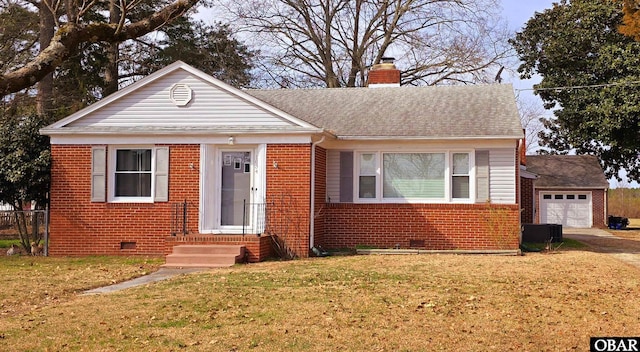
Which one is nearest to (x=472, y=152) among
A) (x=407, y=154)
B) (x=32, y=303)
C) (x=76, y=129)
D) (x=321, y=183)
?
(x=407, y=154)

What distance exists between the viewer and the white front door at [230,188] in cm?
1756

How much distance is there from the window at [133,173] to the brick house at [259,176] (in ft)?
0.08

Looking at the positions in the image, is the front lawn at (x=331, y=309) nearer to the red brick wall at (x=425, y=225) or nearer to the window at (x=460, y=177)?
the red brick wall at (x=425, y=225)

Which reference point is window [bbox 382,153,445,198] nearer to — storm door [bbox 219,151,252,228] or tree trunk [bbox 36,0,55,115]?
storm door [bbox 219,151,252,228]

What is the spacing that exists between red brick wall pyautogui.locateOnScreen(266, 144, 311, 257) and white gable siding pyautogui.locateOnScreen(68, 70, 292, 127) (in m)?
1.30

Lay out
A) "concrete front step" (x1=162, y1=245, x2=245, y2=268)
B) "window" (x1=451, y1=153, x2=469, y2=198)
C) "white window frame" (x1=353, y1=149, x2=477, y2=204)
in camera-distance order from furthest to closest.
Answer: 1. "window" (x1=451, y1=153, x2=469, y2=198)
2. "white window frame" (x1=353, y1=149, x2=477, y2=204)
3. "concrete front step" (x1=162, y1=245, x2=245, y2=268)

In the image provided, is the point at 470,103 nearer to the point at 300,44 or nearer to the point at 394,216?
the point at 394,216

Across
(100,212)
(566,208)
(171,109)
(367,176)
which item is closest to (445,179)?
(367,176)

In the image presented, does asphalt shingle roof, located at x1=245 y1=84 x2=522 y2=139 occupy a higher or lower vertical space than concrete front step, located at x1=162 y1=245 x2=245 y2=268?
higher

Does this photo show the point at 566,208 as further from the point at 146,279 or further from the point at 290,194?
the point at 146,279

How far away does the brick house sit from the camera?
17.4m

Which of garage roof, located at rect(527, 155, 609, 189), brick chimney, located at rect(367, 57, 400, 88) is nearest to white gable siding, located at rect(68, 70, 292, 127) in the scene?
brick chimney, located at rect(367, 57, 400, 88)

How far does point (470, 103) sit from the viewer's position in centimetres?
2047

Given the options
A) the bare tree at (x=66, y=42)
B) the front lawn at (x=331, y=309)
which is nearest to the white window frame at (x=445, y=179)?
the front lawn at (x=331, y=309)
